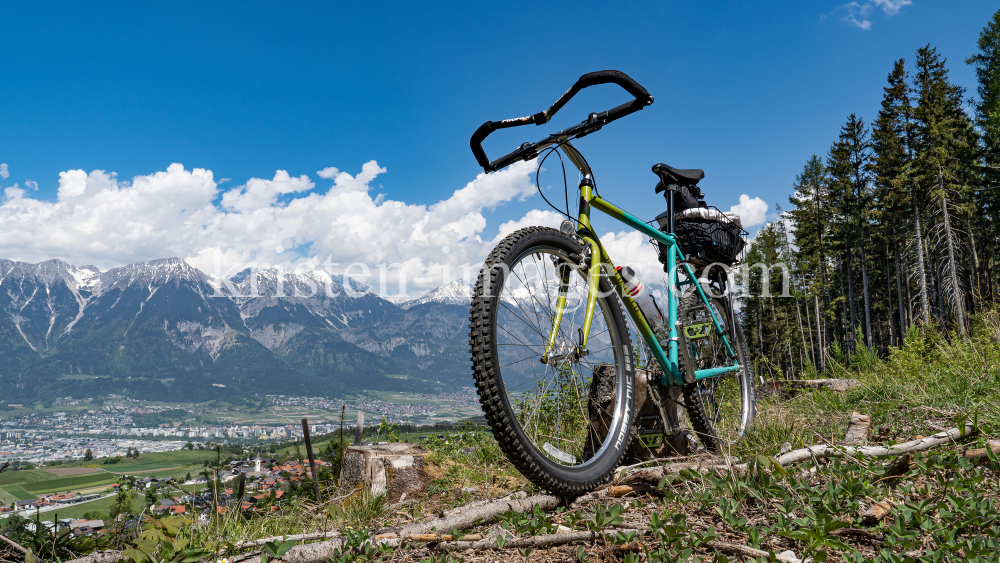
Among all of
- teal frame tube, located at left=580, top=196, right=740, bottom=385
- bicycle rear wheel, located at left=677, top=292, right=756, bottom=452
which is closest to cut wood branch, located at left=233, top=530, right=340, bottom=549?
teal frame tube, located at left=580, top=196, right=740, bottom=385

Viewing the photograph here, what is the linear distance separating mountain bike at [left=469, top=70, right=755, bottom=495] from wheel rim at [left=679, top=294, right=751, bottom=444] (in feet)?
0.76

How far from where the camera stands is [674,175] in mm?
3783

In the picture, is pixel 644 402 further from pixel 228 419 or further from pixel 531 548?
pixel 228 419

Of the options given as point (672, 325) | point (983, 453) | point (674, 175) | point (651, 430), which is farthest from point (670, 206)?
point (983, 453)

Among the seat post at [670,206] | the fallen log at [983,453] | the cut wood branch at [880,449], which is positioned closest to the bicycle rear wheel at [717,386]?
the seat post at [670,206]

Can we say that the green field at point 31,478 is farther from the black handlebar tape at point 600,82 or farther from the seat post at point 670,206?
the black handlebar tape at point 600,82

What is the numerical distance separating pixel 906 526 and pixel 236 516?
2.80 m

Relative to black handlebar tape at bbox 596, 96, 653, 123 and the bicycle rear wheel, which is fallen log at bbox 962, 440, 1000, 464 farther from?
black handlebar tape at bbox 596, 96, 653, 123

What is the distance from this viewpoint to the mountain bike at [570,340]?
2020mm

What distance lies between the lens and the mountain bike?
202cm

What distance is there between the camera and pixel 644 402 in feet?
10.9

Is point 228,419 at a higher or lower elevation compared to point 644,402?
lower

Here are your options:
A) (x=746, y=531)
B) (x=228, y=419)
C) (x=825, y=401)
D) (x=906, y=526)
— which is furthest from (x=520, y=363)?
(x=228, y=419)

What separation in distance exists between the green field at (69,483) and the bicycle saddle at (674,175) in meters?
52.6
